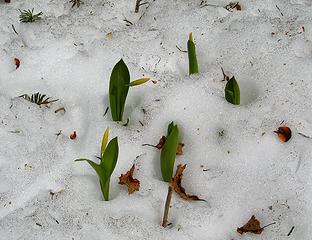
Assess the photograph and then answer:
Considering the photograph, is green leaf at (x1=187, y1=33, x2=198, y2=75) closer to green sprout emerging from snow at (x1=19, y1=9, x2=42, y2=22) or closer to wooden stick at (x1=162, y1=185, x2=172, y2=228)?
wooden stick at (x1=162, y1=185, x2=172, y2=228)

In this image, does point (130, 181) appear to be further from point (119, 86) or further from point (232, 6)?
point (232, 6)

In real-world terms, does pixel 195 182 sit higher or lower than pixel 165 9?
lower

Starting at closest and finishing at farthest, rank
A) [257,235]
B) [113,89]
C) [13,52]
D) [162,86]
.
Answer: [257,235] → [113,89] → [162,86] → [13,52]

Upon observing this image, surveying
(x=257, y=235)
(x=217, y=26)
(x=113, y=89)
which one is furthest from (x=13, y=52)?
(x=257, y=235)

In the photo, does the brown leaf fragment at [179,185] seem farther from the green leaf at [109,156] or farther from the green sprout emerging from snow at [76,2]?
the green sprout emerging from snow at [76,2]

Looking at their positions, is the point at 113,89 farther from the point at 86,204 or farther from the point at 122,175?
the point at 86,204

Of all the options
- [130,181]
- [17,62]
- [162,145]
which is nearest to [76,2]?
[17,62]

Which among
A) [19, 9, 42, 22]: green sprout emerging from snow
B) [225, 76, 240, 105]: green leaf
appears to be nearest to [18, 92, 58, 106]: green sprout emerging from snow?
[19, 9, 42, 22]: green sprout emerging from snow

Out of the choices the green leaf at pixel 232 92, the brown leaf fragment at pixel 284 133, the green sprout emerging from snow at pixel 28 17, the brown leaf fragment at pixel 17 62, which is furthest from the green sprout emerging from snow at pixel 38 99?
the brown leaf fragment at pixel 284 133
